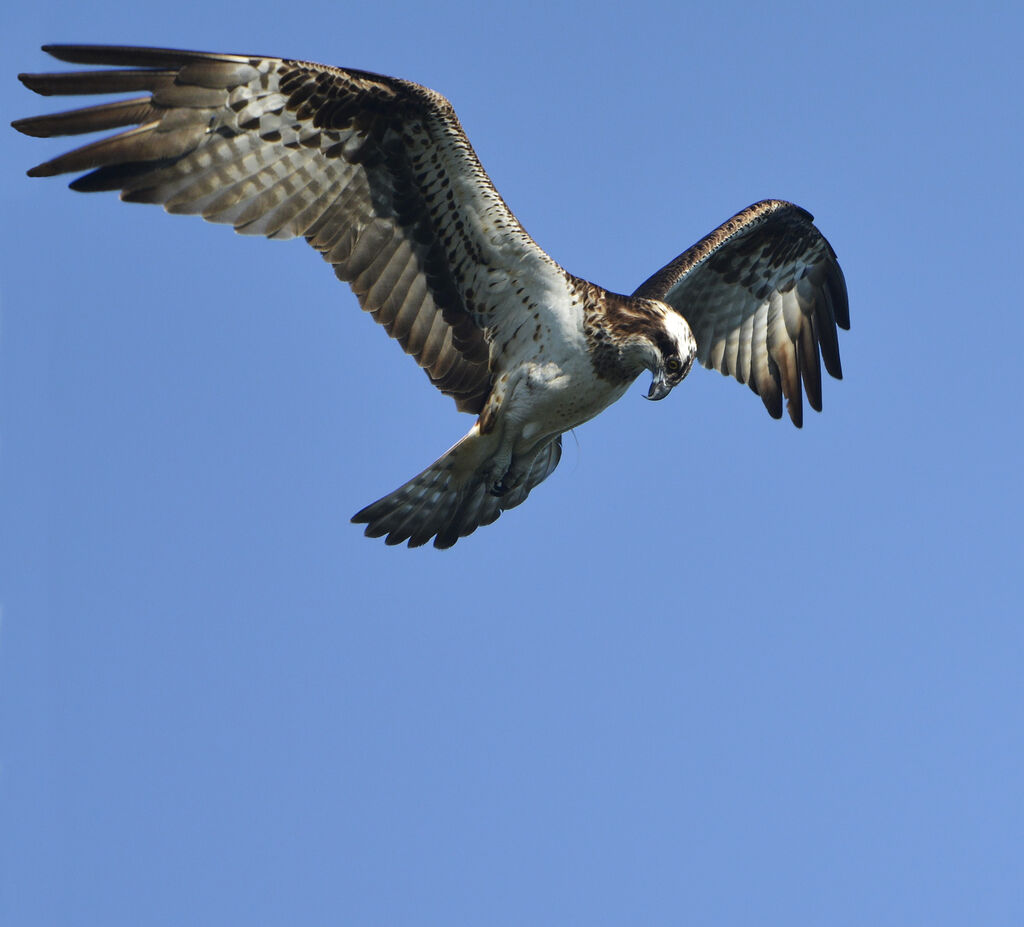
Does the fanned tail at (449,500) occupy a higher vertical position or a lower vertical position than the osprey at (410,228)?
lower

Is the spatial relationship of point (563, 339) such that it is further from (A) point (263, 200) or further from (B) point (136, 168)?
(B) point (136, 168)

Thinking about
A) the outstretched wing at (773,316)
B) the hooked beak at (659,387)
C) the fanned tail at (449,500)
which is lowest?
the fanned tail at (449,500)

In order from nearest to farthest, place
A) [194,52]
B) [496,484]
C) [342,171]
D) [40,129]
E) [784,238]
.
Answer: [40,129]
[194,52]
[342,171]
[496,484]
[784,238]

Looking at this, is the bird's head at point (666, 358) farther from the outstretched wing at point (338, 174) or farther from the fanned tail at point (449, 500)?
the fanned tail at point (449, 500)

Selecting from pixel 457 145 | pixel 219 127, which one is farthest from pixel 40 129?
pixel 457 145

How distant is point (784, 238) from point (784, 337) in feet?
2.43

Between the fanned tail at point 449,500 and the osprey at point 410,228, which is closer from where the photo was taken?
the osprey at point 410,228

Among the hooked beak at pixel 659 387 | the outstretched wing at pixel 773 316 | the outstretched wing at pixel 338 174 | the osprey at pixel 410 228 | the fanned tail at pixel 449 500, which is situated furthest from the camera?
the outstretched wing at pixel 773 316

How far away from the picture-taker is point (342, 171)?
26.8ft

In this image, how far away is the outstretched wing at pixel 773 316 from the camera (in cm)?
1057

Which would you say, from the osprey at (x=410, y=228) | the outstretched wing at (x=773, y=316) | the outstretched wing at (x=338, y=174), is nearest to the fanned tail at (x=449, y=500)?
the osprey at (x=410, y=228)

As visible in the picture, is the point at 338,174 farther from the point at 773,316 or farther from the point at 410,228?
the point at 773,316

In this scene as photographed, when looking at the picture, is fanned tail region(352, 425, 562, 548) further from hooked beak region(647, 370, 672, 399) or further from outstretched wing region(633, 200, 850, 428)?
outstretched wing region(633, 200, 850, 428)

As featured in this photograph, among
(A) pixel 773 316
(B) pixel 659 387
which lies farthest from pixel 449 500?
(A) pixel 773 316
